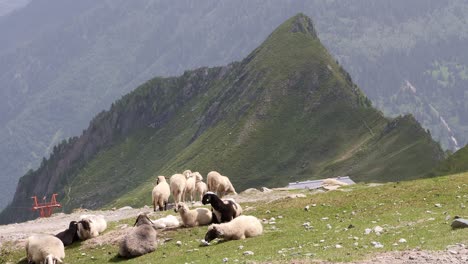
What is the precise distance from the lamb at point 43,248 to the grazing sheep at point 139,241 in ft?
10.2

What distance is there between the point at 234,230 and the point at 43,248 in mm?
9281

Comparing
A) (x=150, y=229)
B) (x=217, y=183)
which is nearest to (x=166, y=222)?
(x=150, y=229)

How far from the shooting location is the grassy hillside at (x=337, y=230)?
23.2 meters

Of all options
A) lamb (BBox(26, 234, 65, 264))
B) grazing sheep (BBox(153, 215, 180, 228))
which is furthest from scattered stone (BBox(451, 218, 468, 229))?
lamb (BBox(26, 234, 65, 264))

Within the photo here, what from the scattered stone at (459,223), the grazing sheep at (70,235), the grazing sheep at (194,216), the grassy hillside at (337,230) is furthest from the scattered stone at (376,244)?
the grazing sheep at (70,235)

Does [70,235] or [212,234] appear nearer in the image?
[212,234]

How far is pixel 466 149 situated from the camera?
2618 inches

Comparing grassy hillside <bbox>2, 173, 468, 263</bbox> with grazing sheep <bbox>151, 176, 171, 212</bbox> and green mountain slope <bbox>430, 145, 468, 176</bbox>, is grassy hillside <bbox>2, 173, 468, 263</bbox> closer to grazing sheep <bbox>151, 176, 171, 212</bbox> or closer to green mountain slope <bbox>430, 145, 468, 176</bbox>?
grazing sheep <bbox>151, 176, 171, 212</bbox>

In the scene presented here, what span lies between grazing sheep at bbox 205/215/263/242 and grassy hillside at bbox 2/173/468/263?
53 cm

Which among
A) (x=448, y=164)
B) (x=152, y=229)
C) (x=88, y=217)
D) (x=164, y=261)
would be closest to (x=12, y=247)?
(x=88, y=217)

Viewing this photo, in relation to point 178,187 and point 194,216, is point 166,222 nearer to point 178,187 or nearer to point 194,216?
point 194,216

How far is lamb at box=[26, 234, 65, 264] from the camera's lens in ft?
103

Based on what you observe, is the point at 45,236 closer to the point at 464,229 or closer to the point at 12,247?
the point at 12,247

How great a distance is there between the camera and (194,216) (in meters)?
34.8
